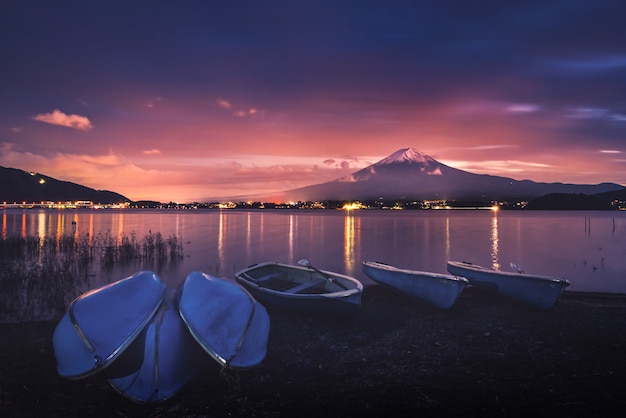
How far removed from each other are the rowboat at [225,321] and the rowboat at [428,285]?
5.81 meters

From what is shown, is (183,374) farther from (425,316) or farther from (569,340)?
(569,340)

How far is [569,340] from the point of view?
356 inches

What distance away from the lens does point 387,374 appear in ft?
24.3

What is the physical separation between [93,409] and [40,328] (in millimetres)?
5171

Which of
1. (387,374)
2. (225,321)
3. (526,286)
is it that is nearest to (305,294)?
(387,374)

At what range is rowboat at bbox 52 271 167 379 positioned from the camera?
599 cm

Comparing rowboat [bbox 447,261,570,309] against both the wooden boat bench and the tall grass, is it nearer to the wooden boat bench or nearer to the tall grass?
the wooden boat bench

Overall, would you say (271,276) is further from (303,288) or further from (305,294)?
(305,294)

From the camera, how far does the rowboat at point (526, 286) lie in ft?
36.8

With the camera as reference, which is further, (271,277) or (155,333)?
(271,277)

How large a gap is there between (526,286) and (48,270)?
62.2ft

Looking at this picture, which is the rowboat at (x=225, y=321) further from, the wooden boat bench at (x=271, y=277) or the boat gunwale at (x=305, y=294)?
the wooden boat bench at (x=271, y=277)

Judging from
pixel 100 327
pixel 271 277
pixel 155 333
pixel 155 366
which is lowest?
pixel 155 366

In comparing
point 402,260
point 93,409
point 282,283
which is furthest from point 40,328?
point 402,260
